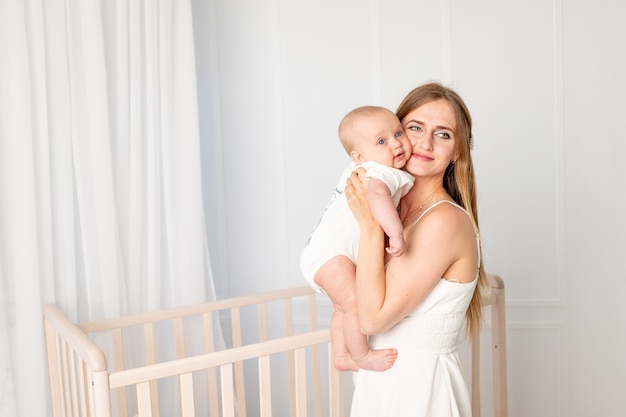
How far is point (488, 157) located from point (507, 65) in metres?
0.36

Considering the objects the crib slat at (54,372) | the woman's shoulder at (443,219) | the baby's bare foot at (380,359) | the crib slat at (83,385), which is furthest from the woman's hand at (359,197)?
the crib slat at (54,372)

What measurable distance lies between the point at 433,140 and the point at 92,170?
1061mm

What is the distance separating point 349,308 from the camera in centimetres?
159

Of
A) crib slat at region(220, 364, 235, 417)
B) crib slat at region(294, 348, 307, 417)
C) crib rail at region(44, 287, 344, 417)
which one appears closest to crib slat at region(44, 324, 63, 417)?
crib rail at region(44, 287, 344, 417)

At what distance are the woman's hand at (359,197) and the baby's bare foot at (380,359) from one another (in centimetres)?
30

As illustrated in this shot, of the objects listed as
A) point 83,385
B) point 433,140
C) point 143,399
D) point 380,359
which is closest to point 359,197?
point 433,140

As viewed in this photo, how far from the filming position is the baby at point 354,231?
1569 mm

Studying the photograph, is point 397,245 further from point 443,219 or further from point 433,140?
point 433,140

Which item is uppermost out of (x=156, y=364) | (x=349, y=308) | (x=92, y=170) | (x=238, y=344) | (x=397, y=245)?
(x=92, y=170)

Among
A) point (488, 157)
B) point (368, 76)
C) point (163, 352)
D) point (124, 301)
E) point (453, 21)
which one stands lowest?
point (163, 352)

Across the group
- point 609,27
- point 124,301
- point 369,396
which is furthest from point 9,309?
A: point 609,27

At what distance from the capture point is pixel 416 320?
158cm

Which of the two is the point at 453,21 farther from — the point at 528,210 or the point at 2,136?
the point at 2,136

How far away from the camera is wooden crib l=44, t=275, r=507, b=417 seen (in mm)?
1667
